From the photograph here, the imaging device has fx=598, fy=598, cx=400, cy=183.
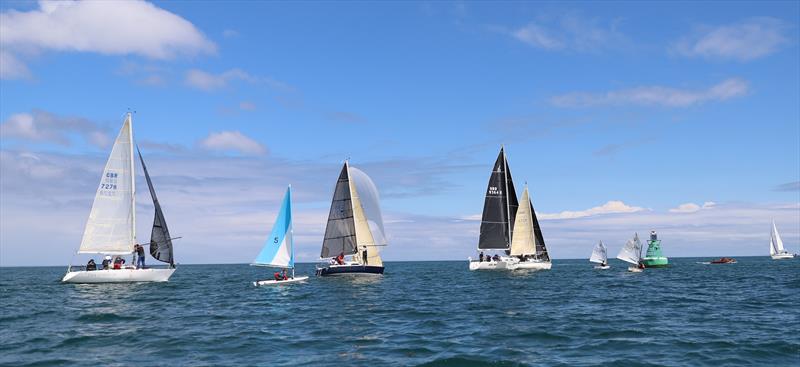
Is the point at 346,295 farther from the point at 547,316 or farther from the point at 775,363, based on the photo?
the point at 775,363

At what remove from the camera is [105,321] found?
30.2 m

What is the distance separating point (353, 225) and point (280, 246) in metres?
10.3

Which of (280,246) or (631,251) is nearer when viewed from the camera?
(280,246)

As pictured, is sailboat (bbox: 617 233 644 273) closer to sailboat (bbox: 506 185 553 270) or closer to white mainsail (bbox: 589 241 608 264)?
white mainsail (bbox: 589 241 608 264)

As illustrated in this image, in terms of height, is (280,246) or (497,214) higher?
(497,214)

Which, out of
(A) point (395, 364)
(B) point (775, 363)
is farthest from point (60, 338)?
(B) point (775, 363)

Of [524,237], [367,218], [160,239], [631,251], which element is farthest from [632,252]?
[160,239]

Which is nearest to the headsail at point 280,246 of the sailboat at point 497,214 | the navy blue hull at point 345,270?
the navy blue hull at point 345,270

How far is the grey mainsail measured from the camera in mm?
62938

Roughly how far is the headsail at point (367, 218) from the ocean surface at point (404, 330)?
19.5m

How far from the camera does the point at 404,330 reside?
2652cm

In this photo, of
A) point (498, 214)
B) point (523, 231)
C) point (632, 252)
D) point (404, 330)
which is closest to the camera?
point (404, 330)

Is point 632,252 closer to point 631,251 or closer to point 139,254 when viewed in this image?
point 631,251

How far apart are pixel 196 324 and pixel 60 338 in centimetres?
580
